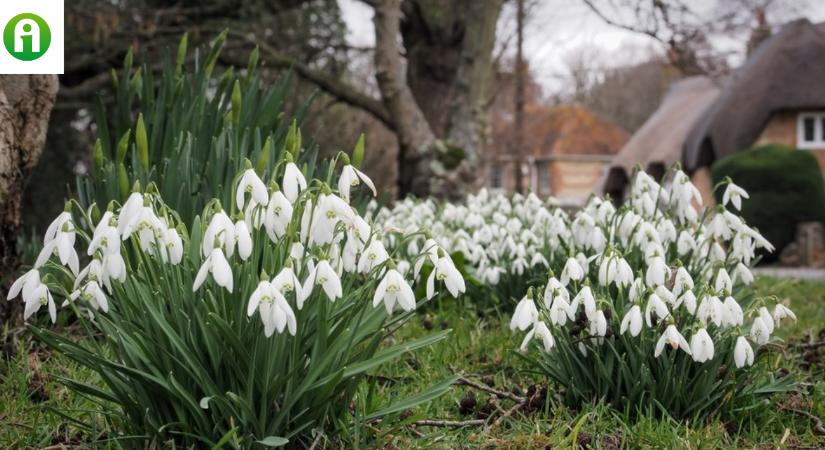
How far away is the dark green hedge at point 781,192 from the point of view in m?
14.2

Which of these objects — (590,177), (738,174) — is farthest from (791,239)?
(590,177)

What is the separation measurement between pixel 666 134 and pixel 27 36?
1941 centimetres

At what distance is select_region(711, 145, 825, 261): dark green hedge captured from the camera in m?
14.2

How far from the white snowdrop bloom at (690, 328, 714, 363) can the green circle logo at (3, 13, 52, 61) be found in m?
3.16

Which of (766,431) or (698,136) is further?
(698,136)

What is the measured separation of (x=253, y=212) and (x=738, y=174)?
45.4ft

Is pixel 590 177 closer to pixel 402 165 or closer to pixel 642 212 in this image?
pixel 402 165

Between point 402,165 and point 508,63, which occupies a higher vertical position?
point 508,63

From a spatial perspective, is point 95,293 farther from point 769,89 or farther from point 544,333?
point 769,89

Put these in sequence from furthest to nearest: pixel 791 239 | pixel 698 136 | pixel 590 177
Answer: pixel 590 177, pixel 698 136, pixel 791 239

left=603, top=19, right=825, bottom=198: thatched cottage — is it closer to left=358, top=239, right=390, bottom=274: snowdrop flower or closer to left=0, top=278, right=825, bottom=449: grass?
left=0, top=278, right=825, bottom=449: grass

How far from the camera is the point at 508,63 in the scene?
67.0 feet

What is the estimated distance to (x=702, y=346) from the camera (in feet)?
8.50

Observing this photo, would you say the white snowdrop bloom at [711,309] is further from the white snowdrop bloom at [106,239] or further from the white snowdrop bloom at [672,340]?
the white snowdrop bloom at [106,239]
